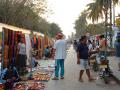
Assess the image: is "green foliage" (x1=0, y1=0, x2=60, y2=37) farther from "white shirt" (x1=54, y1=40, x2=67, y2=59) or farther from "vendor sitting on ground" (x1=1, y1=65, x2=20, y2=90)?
"vendor sitting on ground" (x1=1, y1=65, x2=20, y2=90)

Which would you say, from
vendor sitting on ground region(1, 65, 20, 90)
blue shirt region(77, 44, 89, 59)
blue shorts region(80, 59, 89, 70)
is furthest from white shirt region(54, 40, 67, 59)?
vendor sitting on ground region(1, 65, 20, 90)

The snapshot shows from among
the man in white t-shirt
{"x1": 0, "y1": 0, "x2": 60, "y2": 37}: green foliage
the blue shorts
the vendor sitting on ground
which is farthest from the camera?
{"x1": 0, "y1": 0, "x2": 60, "y2": 37}: green foliage

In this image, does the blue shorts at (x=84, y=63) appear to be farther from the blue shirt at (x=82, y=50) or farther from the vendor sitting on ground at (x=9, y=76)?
the vendor sitting on ground at (x=9, y=76)

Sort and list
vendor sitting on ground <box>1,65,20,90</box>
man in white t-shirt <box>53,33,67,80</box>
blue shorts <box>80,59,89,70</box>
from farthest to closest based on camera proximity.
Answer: man in white t-shirt <box>53,33,67,80</box>, blue shorts <box>80,59,89,70</box>, vendor sitting on ground <box>1,65,20,90</box>

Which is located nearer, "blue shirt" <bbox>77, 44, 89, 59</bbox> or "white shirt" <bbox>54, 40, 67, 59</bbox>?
"blue shirt" <bbox>77, 44, 89, 59</bbox>

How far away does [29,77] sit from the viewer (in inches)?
629

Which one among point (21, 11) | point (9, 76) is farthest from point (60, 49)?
point (21, 11)

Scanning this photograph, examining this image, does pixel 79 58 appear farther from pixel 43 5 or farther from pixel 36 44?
pixel 43 5

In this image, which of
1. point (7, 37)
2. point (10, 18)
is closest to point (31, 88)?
point (7, 37)

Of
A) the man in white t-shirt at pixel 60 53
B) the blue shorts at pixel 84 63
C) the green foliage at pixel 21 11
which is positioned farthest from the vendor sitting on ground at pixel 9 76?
the green foliage at pixel 21 11

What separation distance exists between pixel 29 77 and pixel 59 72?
6.13 feet

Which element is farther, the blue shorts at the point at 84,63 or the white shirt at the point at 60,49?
the white shirt at the point at 60,49

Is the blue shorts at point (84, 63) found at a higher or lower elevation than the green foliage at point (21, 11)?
lower

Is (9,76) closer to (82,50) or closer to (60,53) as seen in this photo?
(60,53)
